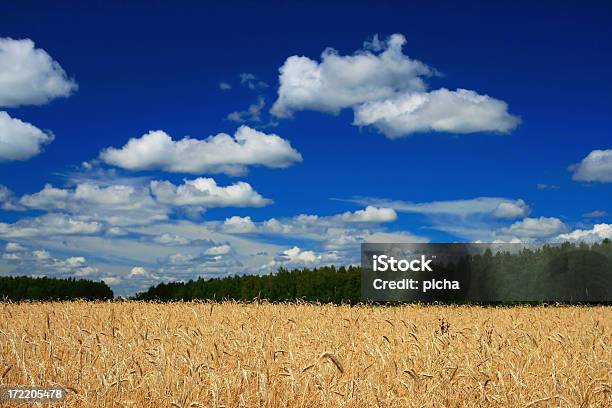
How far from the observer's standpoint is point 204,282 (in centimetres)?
1948

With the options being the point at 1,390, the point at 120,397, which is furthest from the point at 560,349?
the point at 1,390

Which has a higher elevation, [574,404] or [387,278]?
[387,278]

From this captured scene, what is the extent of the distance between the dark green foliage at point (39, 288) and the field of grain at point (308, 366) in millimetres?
9037

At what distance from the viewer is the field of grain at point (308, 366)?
4.54 metres

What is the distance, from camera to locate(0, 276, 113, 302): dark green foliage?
1858 cm

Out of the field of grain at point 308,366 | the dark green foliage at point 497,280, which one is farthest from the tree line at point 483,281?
the field of grain at point 308,366

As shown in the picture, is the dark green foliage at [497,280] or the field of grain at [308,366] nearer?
the field of grain at [308,366]

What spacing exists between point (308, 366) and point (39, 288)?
54.3 feet

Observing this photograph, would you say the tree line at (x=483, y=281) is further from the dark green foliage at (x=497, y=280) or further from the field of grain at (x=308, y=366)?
the field of grain at (x=308, y=366)

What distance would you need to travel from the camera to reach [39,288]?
1867 cm

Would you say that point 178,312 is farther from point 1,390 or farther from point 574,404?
point 574,404

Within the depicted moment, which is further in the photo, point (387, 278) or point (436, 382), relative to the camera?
point (387, 278)

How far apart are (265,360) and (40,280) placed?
15.7 meters

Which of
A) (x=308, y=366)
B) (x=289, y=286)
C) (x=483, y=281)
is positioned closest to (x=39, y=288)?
(x=289, y=286)
